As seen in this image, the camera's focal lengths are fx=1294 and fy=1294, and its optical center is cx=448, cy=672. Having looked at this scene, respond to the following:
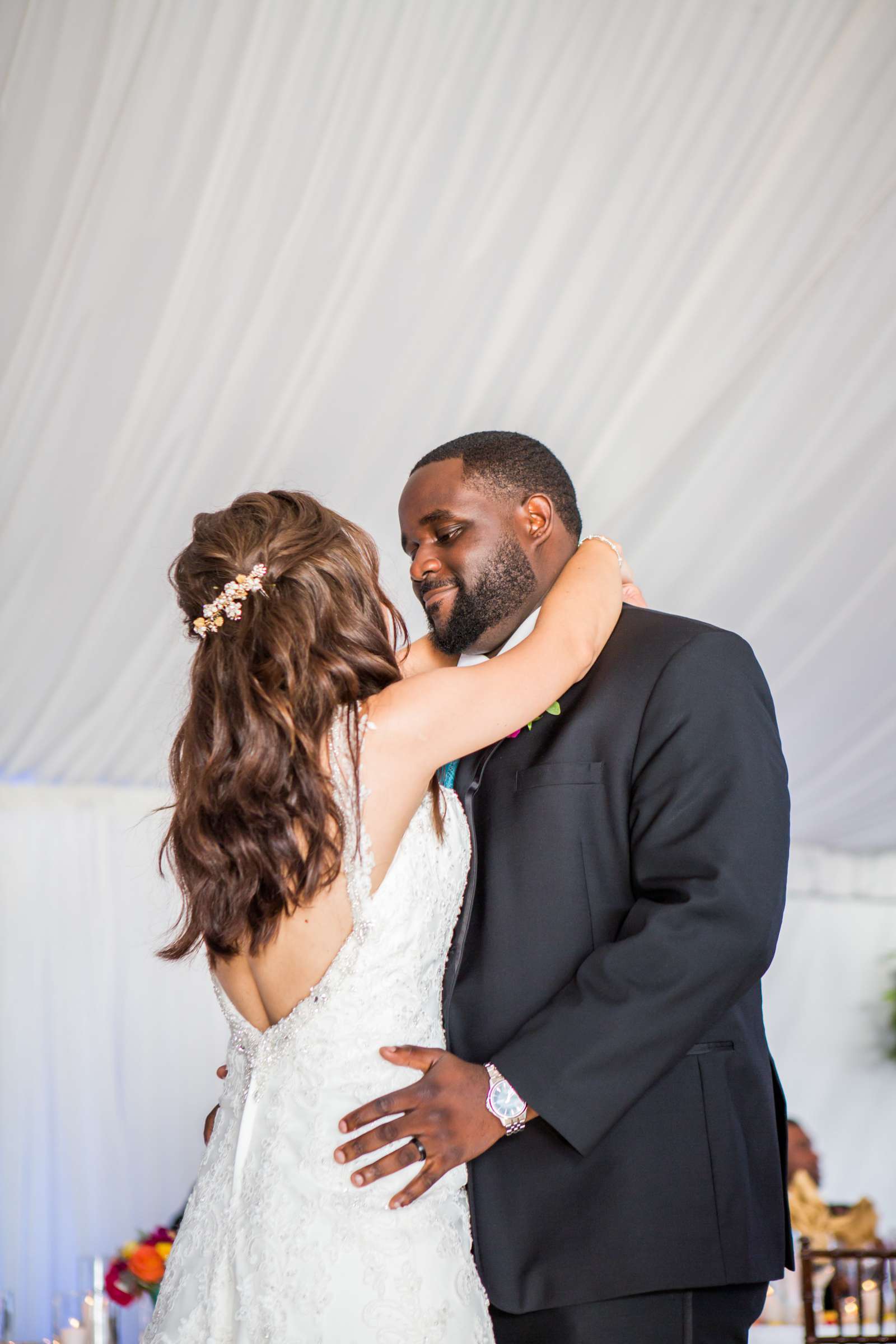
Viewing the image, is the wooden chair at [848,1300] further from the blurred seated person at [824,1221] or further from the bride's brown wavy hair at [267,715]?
the bride's brown wavy hair at [267,715]

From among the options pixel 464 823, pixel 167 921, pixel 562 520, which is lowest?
pixel 167 921

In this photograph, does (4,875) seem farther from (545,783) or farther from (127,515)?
(545,783)

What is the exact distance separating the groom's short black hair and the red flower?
2795 mm

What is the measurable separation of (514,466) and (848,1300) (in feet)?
11.9

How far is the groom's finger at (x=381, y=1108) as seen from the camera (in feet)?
5.77

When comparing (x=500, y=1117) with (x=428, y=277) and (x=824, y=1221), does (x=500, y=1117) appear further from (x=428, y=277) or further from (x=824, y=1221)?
(x=824, y=1221)

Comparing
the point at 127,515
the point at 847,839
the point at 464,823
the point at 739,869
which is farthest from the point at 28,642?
the point at 847,839

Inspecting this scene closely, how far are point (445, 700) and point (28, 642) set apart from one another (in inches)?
168

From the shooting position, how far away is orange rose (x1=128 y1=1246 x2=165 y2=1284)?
12.4 feet

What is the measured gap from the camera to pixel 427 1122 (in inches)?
70.1

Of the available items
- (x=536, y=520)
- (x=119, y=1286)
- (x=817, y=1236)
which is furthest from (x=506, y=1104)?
(x=817, y=1236)

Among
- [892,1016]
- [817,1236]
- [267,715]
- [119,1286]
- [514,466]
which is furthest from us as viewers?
[892,1016]

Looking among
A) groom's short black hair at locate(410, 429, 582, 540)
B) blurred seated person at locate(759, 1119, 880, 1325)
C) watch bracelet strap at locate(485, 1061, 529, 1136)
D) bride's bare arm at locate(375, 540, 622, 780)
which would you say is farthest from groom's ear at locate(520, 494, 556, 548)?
blurred seated person at locate(759, 1119, 880, 1325)

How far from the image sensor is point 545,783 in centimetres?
210
